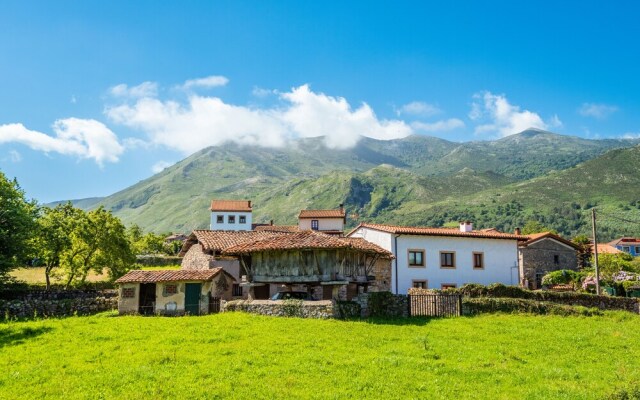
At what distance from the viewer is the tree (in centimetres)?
3471

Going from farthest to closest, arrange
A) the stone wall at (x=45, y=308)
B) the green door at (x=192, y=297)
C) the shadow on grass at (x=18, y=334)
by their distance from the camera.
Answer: the green door at (x=192, y=297) < the stone wall at (x=45, y=308) < the shadow on grass at (x=18, y=334)

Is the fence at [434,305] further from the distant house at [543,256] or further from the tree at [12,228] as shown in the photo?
the tree at [12,228]

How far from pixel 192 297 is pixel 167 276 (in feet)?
6.88

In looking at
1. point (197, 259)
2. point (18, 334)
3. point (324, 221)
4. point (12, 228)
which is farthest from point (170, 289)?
point (324, 221)

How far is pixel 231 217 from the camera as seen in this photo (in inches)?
3265

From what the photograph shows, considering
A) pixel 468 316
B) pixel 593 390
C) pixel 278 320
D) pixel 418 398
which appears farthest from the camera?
pixel 468 316

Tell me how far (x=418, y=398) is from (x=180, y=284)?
2076 centimetres

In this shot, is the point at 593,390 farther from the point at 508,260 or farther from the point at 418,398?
the point at 508,260

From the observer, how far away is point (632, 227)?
465 feet

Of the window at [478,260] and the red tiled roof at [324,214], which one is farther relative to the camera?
the red tiled roof at [324,214]

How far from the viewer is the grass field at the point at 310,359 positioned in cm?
1423

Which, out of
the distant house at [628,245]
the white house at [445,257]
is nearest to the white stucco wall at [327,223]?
the white house at [445,257]

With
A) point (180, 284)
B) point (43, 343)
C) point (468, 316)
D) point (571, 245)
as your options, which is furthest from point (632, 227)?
point (43, 343)

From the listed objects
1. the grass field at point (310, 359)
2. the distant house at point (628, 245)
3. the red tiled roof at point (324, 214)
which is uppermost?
the red tiled roof at point (324, 214)
